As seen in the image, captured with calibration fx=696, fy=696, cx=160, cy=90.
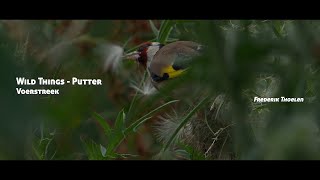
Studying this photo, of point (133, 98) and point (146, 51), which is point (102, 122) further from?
point (146, 51)

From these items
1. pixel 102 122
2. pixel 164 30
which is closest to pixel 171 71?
pixel 164 30

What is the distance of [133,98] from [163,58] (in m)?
0.21

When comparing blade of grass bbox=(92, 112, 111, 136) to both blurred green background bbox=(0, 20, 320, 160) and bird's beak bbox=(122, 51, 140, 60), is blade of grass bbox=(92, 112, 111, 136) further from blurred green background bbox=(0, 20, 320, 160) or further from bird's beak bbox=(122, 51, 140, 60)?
bird's beak bbox=(122, 51, 140, 60)

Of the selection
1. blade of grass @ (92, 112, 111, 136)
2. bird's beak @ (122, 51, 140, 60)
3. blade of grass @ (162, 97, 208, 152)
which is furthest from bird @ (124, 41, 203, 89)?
blade of grass @ (92, 112, 111, 136)

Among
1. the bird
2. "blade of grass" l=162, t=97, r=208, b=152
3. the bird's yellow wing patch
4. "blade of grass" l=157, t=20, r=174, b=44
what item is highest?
"blade of grass" l=157, t=20, r=174, b=44

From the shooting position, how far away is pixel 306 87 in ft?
9.14

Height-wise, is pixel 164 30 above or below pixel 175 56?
above

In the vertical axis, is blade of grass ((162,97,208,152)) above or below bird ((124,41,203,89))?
below

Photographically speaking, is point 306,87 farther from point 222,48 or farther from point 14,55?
point 14,55

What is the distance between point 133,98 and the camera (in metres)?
2.84

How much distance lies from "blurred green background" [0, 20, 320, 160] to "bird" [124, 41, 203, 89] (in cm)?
3

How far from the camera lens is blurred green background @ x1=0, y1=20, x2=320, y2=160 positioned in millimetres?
2779

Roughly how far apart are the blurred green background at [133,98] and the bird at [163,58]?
0.03 meters

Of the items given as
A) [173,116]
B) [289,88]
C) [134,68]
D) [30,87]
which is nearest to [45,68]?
[30,87]
